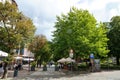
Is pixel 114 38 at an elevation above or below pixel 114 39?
above

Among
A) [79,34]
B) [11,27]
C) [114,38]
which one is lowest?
[11,27]

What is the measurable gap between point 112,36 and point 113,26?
374 centimetres

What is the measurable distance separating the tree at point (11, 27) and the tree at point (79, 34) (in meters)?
15.4

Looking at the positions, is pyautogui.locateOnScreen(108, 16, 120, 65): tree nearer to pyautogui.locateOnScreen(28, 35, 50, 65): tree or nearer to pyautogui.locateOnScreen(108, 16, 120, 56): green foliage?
pyautogui.locateOnScreen(108, 16, 120, 56): green foliage

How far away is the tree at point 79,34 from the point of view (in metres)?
47.5

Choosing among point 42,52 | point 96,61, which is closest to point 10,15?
point 96,61

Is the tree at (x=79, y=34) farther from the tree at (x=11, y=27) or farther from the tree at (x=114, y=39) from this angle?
the tree at (x=11, y=27)

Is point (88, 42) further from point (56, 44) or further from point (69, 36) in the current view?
point (56, 44)

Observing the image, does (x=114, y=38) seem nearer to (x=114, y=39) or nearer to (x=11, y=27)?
(x=114, y=39)

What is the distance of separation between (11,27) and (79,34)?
17365 millimetres

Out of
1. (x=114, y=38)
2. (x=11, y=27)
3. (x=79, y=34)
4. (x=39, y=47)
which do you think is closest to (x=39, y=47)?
(x=39, y=47)

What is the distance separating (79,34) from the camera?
156 ft

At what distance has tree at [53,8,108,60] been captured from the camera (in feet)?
156

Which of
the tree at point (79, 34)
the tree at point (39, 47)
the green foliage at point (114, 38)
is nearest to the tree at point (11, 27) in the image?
the tree at point (79, 34)
